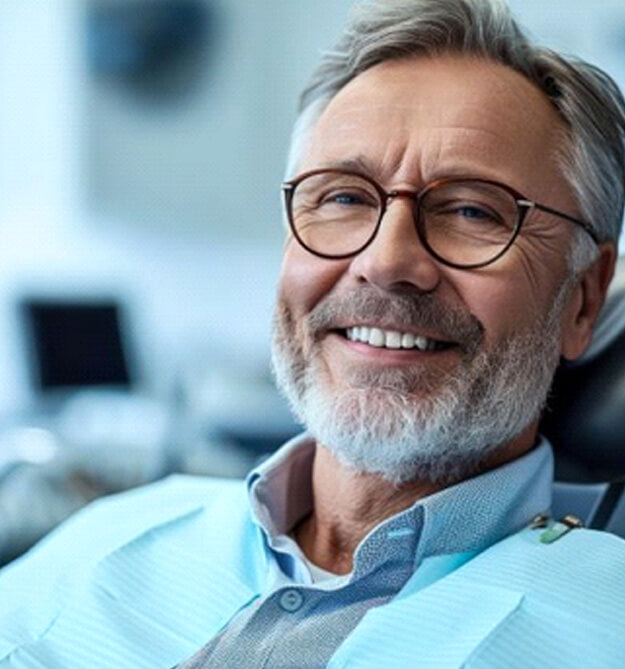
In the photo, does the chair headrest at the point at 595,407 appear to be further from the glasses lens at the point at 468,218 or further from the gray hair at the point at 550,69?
the glasses lens at the point at 468,218

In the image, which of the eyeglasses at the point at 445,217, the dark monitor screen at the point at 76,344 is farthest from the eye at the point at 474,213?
the dark monitor screen at the point at 76,344

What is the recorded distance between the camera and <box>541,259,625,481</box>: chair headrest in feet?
4.55

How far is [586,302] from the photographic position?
1.41 meters

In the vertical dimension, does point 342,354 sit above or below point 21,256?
above

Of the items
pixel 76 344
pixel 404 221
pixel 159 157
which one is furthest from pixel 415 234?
pixel 159 157

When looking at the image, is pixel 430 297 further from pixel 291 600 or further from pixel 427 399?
pixel 291 600

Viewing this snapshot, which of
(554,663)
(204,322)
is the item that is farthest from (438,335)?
(204,322)

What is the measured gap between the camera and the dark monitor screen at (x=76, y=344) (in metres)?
4.04

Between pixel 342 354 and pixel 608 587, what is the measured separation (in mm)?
383

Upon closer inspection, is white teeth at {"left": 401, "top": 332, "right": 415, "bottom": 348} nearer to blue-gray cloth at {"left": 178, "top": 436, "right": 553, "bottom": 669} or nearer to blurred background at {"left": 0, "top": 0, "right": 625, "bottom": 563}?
blue-gray cloth at {"left": 178, "top": 436, "right": 553, "bottom": 669}

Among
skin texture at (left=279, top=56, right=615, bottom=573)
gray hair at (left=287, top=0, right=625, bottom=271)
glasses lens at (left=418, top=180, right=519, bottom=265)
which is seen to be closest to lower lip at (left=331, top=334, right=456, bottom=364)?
skin texture at (left=279, top=56, right=615, bottom=573)

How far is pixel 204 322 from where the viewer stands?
4.86 m

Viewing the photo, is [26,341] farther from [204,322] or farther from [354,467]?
[354,467]

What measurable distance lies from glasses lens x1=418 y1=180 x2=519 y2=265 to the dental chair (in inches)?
9.2
